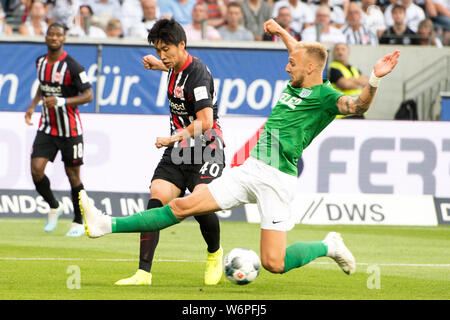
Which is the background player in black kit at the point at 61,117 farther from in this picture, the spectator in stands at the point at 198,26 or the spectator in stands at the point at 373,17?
the spectator in stands at the point at 373,17

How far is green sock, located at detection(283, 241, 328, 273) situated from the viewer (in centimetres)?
774

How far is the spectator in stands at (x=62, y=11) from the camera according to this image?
61.4 feet

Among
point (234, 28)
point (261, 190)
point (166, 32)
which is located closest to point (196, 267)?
point (261, 190)

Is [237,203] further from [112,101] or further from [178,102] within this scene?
[112,101]

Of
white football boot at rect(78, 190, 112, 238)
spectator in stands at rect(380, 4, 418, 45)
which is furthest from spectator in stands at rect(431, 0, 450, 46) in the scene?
white football boot at rect(78, 190, 112, 238)

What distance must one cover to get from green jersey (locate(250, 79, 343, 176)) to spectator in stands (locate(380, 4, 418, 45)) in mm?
11919

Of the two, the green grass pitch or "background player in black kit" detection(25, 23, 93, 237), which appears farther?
"background player in black kit" detection(25, 23, 93, 237)

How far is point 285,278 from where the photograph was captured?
905 cm

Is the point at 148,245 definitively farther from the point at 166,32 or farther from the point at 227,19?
the point at 227,19

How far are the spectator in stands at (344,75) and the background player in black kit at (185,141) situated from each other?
909cm

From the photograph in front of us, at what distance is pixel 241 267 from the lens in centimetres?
772

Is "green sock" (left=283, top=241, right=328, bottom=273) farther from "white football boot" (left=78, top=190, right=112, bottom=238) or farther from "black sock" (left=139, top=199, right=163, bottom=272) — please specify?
"white football boot" (left=78, top=190, right=112, bottom=238)

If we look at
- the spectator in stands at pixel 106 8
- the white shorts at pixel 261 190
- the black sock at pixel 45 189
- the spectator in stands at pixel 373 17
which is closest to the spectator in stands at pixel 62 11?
the spectator in stands at pixel 106 8
